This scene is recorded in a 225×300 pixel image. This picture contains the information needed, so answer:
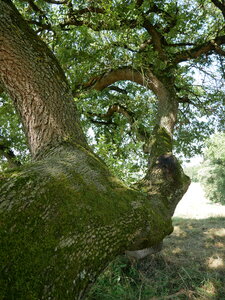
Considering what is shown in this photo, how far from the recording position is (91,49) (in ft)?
17.8

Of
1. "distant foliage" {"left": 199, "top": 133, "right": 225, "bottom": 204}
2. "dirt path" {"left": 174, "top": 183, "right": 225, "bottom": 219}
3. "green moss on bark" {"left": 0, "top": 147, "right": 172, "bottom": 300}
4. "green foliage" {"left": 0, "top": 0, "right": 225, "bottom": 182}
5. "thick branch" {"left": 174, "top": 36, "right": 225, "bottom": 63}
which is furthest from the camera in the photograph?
"distant foliage" {"left": 199, "top": 133, "right": 225, "bottom": 204}

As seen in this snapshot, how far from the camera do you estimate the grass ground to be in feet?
11.7

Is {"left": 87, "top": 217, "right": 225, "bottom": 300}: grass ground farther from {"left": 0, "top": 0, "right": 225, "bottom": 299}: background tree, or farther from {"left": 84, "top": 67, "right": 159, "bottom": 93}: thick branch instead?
{"left": 84, "top": 67, "right": 159, "bottom": 93}: thick branch

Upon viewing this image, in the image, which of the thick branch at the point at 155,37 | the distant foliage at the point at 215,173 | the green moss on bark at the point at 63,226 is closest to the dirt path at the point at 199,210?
the distant foliage at the point at 215,173

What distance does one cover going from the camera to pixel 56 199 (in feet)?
6.06

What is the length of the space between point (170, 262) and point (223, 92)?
5.13 m

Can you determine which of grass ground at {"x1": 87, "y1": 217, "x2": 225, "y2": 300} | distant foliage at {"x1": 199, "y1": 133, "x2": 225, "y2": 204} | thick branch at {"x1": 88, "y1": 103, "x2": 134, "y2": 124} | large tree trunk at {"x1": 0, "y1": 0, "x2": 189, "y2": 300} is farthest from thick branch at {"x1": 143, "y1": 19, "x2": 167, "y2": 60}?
distant foliage at {"x1": 199, "y1": 133, "x2": 225, "y2": 204}

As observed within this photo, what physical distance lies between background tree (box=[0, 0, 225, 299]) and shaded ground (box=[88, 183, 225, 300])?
1.43m

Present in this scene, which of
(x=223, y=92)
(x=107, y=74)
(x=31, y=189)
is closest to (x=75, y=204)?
(x=31, y=189)

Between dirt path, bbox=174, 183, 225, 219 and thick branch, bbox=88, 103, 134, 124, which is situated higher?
thick branch, bbox=88, 103, 134, 124

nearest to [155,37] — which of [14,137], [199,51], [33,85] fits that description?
[199,51]

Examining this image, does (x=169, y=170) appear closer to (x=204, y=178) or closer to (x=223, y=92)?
(x=223, y=92)

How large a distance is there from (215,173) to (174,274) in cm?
2054

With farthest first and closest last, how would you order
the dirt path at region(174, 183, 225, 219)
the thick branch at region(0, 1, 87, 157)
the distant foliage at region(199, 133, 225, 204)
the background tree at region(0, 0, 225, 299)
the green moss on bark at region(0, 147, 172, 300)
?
the distant foliage at region(199, 133, 225, 204) < the dirt path at region(174, 183, 225, 219) < the thick branch at region(0, 1, 87, 157) < the background tree at region(0, 0, 225, 299) < the green moss on bark at region(0, 147, 172, 300)
